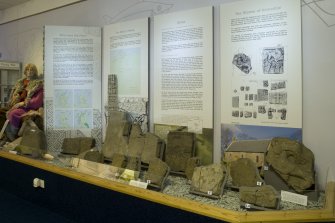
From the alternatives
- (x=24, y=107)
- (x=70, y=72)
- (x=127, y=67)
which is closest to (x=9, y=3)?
(x=24, y=107)

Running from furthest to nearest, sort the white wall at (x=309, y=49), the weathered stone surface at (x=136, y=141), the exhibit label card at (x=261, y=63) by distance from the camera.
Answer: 1. the weathered stone surface at (x=136, y=141)
2. the exhibit label card at (x=261, y=63)
3. the white wall at (x=309, y=49)

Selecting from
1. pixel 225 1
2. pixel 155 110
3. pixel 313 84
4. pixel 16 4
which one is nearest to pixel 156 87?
pixel 155 110

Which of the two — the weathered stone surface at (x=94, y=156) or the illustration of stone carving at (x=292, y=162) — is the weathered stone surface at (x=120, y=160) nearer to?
the weathered stone surface at (x=94, y=156)

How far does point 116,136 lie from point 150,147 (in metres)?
0.55

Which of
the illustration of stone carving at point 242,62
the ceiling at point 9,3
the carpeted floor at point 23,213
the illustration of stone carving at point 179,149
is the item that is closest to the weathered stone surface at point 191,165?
the illustration of stone carving at point 179,149

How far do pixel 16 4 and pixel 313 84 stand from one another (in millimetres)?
5244

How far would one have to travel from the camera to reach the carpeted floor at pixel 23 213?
317cm

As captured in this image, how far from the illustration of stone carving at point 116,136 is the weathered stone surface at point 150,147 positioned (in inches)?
10.9

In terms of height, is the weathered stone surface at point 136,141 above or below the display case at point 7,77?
below

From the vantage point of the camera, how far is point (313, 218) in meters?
2.15

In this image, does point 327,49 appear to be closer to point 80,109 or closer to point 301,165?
point 301,165

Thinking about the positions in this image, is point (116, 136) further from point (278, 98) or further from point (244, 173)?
point (278, 98)

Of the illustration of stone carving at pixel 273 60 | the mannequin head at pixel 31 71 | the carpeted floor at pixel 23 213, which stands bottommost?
the carpeted floor at pixel 23 213

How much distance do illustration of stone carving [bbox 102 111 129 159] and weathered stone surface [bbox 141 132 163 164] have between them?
276 mm
